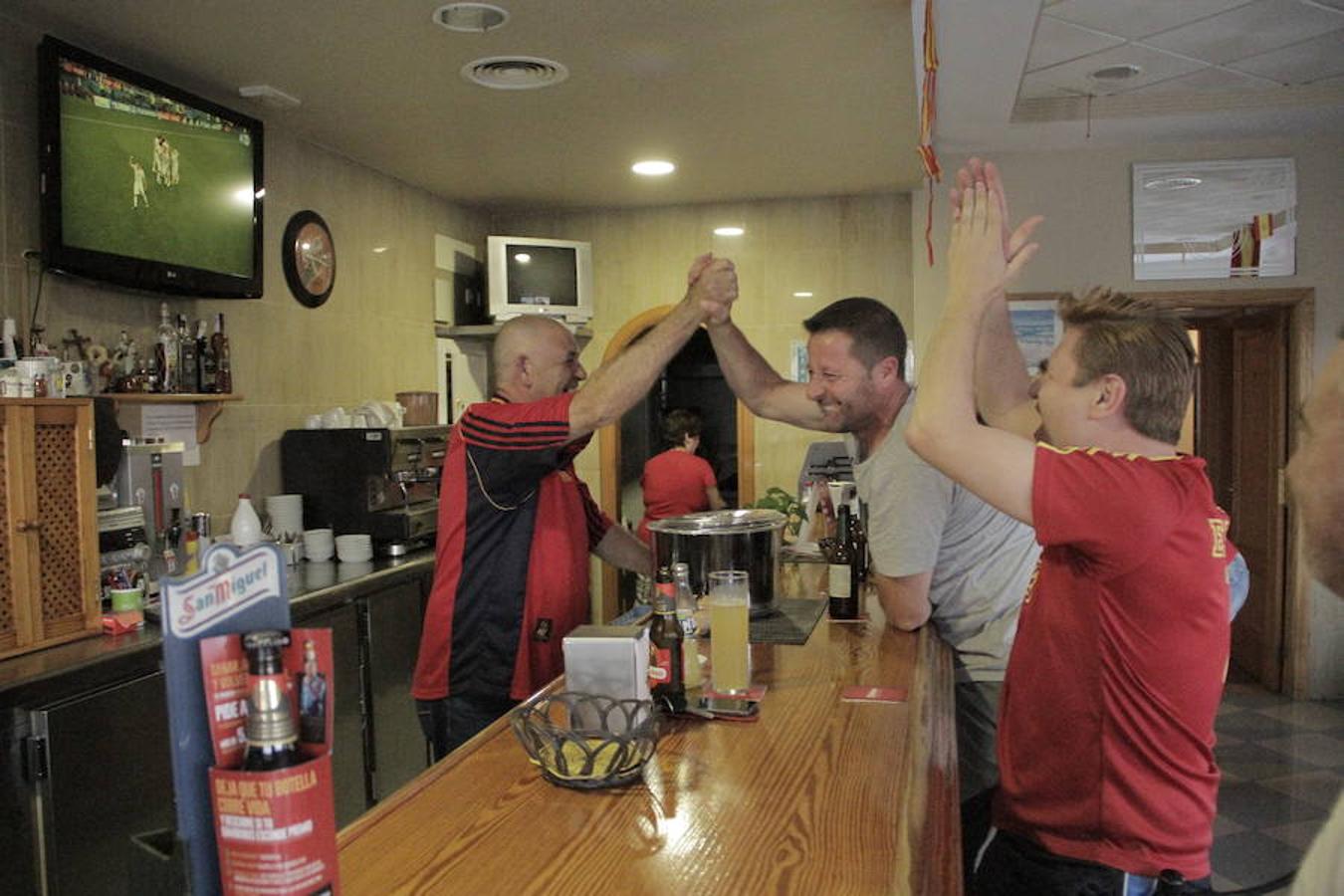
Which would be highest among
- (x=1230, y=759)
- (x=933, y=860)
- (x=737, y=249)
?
(x=737, y=249)

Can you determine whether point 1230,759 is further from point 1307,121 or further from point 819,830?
point 819,830

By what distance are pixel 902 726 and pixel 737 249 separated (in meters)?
5.12

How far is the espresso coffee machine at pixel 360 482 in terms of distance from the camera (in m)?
4.39

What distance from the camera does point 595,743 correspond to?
1.49 m

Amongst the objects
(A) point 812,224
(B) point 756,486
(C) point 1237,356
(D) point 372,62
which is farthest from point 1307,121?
(D) point 372,62

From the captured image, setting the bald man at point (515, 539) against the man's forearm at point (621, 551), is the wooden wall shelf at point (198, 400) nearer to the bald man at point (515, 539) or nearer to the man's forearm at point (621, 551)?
the bald man at point (515, 539)

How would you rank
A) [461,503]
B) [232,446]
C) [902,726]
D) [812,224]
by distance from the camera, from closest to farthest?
[902,726]
[461,503]
[232,446]
[812,224]

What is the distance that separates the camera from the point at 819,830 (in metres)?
1.32

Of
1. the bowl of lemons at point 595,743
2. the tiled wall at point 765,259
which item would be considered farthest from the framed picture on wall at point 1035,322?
the bowl of lemons at point 595,743

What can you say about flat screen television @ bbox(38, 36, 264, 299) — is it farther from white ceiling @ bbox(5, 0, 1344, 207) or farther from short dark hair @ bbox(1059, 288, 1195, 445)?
short dark hair @ bbox(1059, 288, 1195, 445)

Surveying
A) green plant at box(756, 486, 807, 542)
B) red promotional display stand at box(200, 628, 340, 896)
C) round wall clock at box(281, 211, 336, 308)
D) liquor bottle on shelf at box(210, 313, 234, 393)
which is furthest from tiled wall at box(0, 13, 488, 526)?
red promotional display stand at box(200, 628, 340, 896)

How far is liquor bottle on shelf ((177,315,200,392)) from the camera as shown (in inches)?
152

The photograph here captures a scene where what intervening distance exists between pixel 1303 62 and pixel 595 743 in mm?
4807

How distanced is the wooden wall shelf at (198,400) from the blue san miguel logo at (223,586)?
2847 mm
